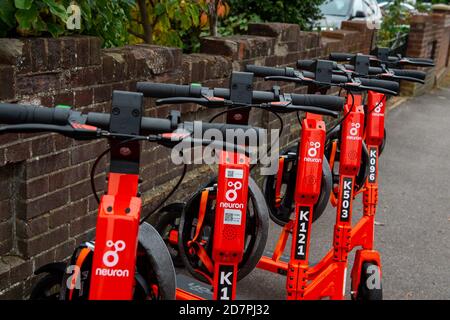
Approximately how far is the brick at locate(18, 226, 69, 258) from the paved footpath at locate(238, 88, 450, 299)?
128cm

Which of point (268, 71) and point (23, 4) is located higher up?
point (23, 4)

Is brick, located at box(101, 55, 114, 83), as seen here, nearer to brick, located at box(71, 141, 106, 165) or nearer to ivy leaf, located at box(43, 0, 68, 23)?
brick, located at box(71, 141, 106, 165)

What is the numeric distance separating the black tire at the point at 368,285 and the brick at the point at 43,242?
1699mm

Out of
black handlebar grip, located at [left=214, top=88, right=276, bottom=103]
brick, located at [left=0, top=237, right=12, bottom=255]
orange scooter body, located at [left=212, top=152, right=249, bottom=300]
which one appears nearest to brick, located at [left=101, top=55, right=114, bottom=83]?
black handlebar grip, located at [left=214, top=88, right=276, bottom=103]

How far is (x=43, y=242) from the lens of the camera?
3375mm

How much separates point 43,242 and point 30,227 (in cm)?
14

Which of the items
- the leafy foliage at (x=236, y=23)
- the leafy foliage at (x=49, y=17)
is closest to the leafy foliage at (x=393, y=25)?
the leafy foliage at (x=236, y=23)

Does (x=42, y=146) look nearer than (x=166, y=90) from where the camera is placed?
No

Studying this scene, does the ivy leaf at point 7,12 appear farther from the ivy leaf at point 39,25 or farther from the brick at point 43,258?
the brick at point 43,258

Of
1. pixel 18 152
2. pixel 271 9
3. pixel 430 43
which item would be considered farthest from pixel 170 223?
pixel 430 43

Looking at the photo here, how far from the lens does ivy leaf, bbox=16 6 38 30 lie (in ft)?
9.52

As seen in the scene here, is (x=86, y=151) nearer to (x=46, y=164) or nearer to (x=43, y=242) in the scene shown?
(x=46, y=164)
